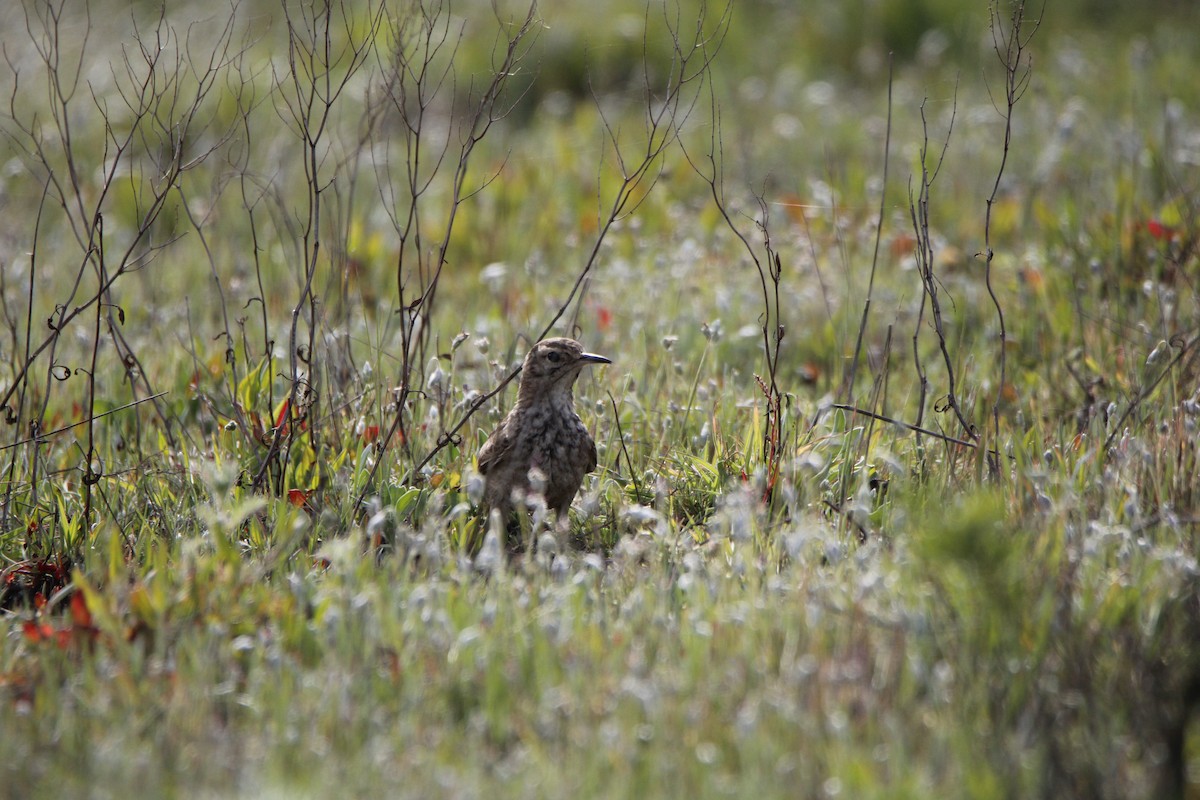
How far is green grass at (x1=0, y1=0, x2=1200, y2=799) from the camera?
3.19 m

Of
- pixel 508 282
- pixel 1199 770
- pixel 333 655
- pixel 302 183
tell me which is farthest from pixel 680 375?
pixel 302 183

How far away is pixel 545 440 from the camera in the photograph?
16.7ft

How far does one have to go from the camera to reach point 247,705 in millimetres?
3412

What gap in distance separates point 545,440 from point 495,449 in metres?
0.26

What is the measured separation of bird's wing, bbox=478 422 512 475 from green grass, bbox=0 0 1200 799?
11 centimetres

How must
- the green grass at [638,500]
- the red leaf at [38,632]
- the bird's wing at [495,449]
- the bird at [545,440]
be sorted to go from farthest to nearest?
the bird's wing at [495,449], the bird at [545,440], the red leaf at [38,632], the green grass at [638,500]

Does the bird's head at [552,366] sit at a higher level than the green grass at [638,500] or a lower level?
higher

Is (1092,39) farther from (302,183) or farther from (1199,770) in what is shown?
(1199,770)

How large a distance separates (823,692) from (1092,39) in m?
10.1

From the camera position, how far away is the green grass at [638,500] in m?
3.19

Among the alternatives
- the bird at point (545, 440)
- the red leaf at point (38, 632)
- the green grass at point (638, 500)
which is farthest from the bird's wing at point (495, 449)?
the red leaf at point (38, 632)

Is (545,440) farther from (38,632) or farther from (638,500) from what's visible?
(38,632)

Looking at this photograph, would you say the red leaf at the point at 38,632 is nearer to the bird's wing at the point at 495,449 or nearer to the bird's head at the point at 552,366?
the bird's wing at the point at 495,449

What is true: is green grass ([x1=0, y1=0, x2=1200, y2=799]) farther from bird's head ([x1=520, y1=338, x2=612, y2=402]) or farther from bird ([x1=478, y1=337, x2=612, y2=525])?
bird's head ([x1=520, y1=338, x2=612, y2=402])
